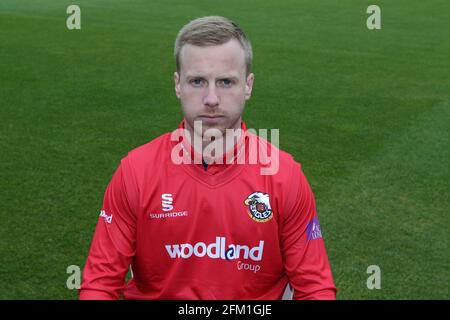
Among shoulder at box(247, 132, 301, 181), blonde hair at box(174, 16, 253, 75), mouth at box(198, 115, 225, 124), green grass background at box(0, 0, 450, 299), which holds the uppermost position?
blonde hair at box(174, 16, 253, 75)

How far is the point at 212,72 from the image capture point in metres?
2.50

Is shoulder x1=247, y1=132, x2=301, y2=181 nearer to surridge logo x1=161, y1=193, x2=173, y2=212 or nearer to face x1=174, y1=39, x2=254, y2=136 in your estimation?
face x1=174, y1=39, x2=254, y2=136

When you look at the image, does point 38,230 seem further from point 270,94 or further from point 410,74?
Result: point 410,74

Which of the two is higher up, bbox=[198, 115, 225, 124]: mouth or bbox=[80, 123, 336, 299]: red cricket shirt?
bbox=[198, 115, 225, 124]: mouth

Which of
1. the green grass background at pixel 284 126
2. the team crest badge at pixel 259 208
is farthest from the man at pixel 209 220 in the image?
the green grass background at pixel 284 126

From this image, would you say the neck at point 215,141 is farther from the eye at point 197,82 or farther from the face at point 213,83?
the eye at point 197,82

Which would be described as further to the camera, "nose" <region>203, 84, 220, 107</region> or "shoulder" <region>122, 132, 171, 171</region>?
"shoulder" <region>122, 132, 171, 171</region>

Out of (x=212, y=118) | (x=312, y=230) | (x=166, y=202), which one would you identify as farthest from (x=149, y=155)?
(x=312, y=230)

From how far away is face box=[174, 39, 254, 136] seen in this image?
2502mm

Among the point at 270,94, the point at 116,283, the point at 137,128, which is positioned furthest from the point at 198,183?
the point at 270,94

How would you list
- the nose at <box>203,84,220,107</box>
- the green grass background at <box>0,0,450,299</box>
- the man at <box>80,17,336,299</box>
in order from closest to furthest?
the nose at <box>203,84,220,107</box> < the man at <box>80,17,336,299</box> < the green grass background at <box>0,0,450,299</box>

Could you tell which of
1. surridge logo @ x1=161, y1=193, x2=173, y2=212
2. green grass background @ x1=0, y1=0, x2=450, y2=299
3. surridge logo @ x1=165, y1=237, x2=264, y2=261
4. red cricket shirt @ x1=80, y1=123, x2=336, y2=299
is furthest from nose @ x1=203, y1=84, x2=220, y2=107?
green grass background @ x1=0, y1=0, x2=450, y2=299

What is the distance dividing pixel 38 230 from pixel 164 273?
2725 millimetres

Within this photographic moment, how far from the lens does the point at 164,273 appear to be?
2.71m
